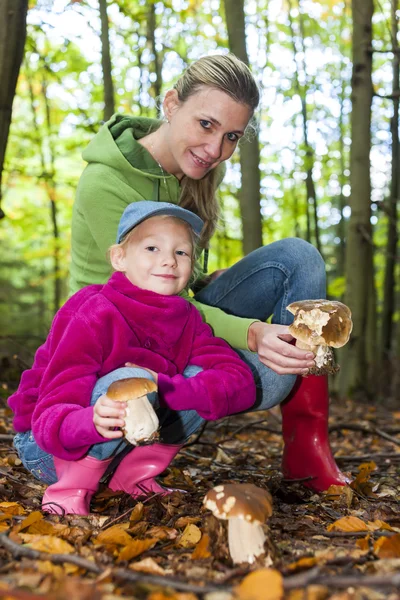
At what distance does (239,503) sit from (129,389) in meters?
0.49

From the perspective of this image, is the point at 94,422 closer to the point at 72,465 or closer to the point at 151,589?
the point at 72,465

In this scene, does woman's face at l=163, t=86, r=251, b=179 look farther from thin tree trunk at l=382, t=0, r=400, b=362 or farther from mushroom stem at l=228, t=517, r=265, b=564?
thin tree trunk at l=382, t=0, r=400, b=362

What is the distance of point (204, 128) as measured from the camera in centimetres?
279

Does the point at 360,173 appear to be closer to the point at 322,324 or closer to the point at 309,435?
the point at 309,435


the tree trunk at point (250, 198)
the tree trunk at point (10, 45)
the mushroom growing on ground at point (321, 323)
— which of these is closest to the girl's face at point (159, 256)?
the mushroom growing on ground at point (321, 323)

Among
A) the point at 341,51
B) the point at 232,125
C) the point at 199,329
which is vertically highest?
the point at 341,51

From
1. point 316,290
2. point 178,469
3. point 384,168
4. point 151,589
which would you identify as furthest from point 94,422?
point 384,168

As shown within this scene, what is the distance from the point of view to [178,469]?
293 cm

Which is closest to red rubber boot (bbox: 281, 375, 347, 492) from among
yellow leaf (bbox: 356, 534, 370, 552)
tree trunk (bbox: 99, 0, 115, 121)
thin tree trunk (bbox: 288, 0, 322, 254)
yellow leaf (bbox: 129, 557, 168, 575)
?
yellow leaf (bbox: 356, 534, 370, 552)

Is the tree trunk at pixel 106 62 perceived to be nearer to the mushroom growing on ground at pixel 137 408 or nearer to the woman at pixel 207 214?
the woman at pixel 207 214

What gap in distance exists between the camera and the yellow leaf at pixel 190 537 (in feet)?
6.15

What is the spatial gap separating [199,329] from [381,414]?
4.19 metres

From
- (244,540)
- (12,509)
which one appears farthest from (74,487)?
(244,540)

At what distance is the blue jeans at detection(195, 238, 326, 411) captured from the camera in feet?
8.80
